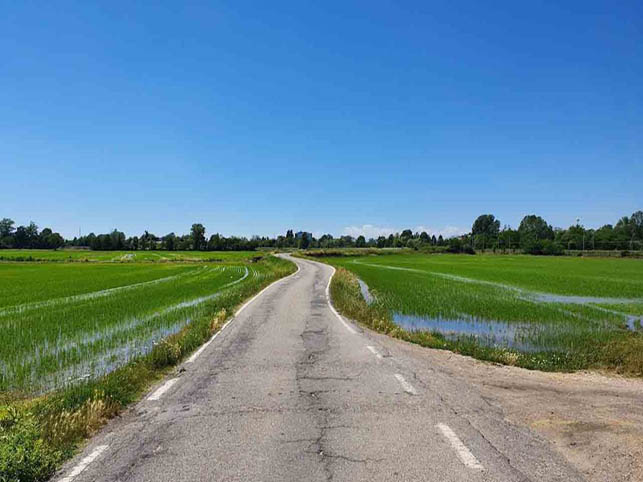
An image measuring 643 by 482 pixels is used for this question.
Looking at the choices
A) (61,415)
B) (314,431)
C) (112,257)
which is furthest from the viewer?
(112,257)

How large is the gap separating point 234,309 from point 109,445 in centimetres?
1564

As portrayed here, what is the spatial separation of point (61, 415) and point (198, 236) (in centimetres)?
17313

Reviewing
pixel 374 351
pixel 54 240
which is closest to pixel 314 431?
pixel 374 351

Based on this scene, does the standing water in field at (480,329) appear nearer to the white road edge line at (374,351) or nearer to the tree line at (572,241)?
the white road edge line at (374,351)

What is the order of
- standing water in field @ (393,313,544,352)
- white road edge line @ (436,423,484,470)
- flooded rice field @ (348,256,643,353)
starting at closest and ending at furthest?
white road edge line @ (436,423,484,470), standing water in field @ (393,313,544,352), flooded rice field @ (348,256,643,353)

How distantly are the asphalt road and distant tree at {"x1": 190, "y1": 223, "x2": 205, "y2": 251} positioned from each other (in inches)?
6627

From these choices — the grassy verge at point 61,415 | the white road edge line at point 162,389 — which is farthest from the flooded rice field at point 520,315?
the grassy verge at point 61,415

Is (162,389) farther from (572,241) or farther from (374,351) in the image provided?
(572,241)

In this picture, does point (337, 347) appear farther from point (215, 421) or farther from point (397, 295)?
point (397, 295)

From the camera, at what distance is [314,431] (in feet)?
20.4

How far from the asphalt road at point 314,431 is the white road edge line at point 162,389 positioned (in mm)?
24

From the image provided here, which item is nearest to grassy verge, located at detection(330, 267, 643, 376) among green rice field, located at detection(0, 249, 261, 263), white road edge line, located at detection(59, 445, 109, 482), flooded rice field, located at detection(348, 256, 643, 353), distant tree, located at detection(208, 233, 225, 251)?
flooded rice field, located at detection(348, 256, 643, 353)

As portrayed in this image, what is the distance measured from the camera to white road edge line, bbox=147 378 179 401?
8.07 m

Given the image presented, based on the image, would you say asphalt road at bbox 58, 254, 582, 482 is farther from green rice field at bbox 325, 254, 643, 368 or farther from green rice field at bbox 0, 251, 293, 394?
green rice field at bbox 325, 254, 643, 368
